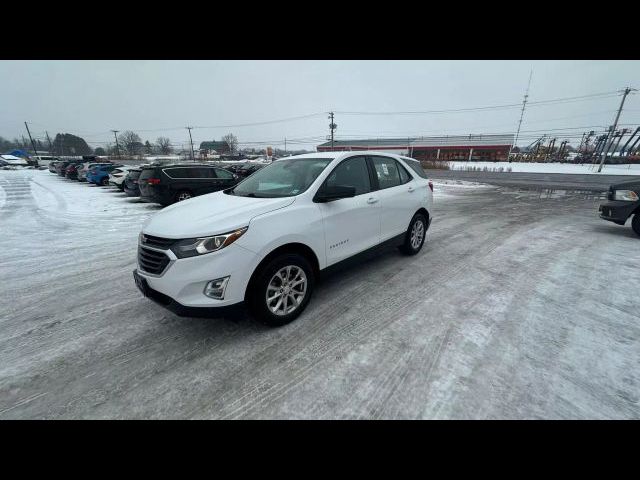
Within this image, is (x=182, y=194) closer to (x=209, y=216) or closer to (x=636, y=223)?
(x=209, y=216)

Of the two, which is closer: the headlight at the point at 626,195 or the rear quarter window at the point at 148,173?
the headlight at the point at 626,195

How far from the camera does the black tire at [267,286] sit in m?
2.67

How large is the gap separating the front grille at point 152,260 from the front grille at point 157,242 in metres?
0.05

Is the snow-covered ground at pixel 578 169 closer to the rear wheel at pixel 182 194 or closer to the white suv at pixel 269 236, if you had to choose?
the rear wheel at pixel 182 194

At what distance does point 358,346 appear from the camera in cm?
263

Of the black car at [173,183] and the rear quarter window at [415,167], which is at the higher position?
the rear quarter window at [415,167]

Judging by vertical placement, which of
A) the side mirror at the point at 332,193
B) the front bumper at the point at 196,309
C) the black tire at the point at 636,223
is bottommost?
the black tire at the point at 636,223

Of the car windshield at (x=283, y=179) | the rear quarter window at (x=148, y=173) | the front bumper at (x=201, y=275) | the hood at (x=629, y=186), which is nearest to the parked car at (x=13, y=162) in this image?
the rear quarter window at (x=148, y=173)

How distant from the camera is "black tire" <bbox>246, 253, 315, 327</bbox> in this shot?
2666 millimetres

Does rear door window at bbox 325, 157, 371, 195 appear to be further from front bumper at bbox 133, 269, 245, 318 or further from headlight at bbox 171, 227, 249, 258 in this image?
front bumper at bbox 133, 269, 245, 318

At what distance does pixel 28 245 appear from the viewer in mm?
5789
